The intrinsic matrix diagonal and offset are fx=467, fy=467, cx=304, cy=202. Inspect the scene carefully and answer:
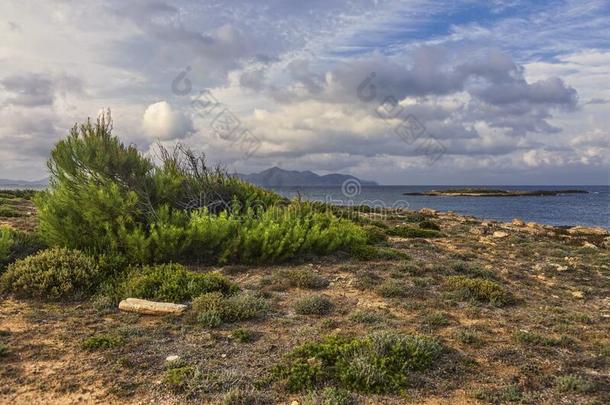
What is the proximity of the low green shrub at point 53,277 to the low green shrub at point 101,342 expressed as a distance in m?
2.71

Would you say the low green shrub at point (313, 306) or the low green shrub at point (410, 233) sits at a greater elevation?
the low green shrub at point (410, 233)

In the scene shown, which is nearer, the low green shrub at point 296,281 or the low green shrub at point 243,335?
the low green shrub at point 243,335

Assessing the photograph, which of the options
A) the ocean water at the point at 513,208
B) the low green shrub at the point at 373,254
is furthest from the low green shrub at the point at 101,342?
the ocean water at the point at 513,208

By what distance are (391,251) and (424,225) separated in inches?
359

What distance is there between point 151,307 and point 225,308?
1387 millimetres

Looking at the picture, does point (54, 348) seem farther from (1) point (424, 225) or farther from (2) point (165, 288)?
(1) point (424, 225)

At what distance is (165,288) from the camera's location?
9.11 metres

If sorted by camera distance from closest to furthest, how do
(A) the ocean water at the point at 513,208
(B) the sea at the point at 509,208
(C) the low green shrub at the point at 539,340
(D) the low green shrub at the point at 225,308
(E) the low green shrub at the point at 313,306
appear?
1. (C) the low green shrub at the point at 539,340
2. (D) the low green shrub at the point at 225,308
3. (E) the low green shrub at the point at 313,306
4. (B) the sea at the point at 509,208
5. (A) the ocean water at the point at 513,208

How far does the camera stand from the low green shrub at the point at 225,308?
25.7 feet

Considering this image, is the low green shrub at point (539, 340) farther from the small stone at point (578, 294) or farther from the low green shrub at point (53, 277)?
the low green shrub at point (53, 277)

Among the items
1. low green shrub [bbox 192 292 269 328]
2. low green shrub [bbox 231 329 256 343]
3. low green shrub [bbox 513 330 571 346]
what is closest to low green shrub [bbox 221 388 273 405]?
low green shrub [bbox 231 329 256 343]

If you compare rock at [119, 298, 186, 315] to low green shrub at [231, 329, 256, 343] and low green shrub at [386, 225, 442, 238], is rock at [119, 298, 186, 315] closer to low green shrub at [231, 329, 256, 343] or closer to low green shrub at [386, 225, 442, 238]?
low green shrub at [231, 329, 256, 343]

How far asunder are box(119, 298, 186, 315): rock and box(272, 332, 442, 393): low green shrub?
112 inches

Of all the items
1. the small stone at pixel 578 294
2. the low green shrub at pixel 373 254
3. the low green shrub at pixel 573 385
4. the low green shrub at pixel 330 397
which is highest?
the low green shrub at pixel 373 254
